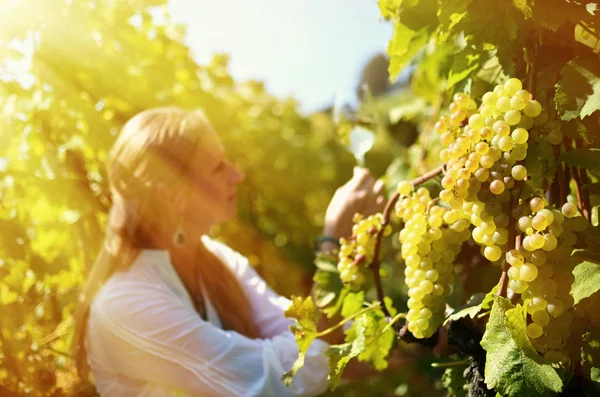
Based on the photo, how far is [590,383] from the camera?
810 mm

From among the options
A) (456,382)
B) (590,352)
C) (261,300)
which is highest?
(590,352)

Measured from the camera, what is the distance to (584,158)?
789 mm

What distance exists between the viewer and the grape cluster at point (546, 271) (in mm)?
719

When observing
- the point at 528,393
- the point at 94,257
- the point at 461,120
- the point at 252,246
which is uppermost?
the point at 461,120

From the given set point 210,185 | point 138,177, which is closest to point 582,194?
point 210,185

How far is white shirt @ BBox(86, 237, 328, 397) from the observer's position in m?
1.37

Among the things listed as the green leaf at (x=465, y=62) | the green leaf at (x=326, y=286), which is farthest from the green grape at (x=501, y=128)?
the green leaf at (x=326, y=286)

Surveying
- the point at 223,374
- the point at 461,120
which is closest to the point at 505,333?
the point at 461,120

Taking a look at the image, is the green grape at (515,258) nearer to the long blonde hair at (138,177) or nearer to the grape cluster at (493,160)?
the grape cluster at (493,160)

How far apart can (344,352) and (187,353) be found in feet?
1.75

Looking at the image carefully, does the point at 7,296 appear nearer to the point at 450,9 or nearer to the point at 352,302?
the point at 352,302

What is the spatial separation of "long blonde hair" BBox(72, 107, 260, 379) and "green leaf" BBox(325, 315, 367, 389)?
799 millimetres

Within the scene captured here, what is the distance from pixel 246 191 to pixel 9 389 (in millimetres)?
2076

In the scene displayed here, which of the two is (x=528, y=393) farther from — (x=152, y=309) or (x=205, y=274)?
(x=205, y=274)
